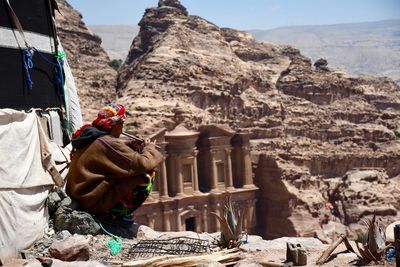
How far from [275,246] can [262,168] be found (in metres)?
28.9

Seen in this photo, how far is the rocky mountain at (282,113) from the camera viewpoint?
110 feet

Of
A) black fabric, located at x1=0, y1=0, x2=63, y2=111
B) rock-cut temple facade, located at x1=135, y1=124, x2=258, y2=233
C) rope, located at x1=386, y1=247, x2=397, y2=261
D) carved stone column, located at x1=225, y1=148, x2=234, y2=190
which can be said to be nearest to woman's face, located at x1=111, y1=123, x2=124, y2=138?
black fabric, located at x1=0, y1=0, x2=63, y2=111

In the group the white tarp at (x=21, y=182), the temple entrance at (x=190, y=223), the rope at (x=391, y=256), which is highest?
the white tarp at (x=21, y=182)

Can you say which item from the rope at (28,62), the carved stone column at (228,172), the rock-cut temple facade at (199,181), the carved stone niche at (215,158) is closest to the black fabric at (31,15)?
the rope at (28,62)

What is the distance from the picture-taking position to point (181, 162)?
101 ft

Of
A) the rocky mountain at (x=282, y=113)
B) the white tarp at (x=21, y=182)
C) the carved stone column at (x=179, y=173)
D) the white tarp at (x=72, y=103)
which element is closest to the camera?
the white tarp at (x=21, y=182)

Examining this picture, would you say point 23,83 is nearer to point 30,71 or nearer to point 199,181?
point 30,71

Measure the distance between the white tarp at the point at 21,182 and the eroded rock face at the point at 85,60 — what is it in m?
35.2

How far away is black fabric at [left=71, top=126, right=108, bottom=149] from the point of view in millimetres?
7559

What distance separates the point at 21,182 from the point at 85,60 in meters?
49.7

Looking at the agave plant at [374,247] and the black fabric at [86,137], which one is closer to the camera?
the agave plant at [374,247]

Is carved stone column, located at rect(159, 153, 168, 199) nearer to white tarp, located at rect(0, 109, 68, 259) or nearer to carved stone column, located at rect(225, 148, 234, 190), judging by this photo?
carved stone column, located at rect(225, 148, 234, 190)

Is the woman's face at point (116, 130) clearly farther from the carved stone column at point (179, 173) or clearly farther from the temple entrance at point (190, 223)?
the temple entrance at point (190, 223)

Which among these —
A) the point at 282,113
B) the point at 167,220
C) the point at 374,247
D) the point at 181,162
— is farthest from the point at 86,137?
the point at 282,113
